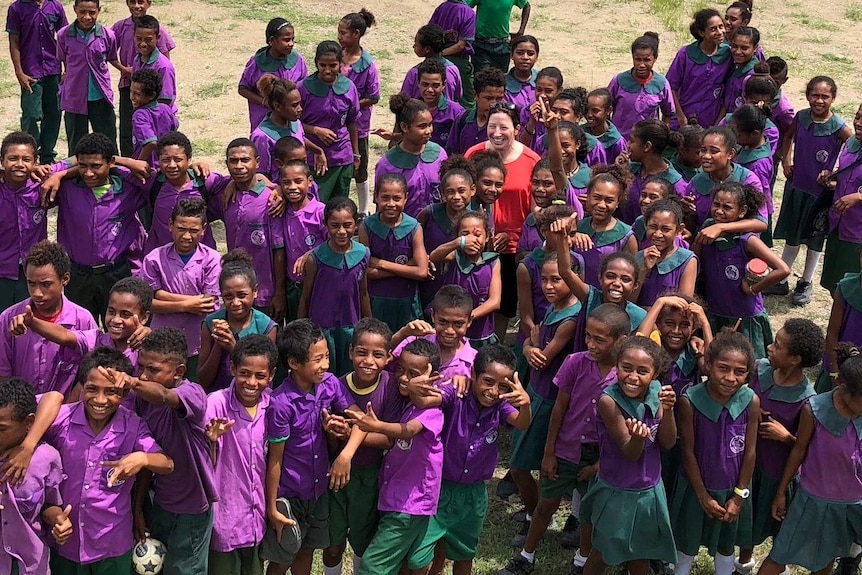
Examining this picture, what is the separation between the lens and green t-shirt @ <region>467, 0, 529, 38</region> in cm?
964

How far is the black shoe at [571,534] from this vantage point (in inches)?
198

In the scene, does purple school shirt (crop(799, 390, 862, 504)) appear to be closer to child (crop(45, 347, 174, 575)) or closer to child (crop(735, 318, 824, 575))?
child (crop(735, 318, 824, 575))

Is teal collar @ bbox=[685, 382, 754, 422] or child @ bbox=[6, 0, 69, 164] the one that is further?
child @ bbox=[6, 0, 69, 164]

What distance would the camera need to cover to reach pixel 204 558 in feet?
13.3

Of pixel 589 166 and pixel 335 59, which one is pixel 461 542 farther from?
pixel 335 59

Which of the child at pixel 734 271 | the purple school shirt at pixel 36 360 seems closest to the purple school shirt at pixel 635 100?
the child at pixel 734 271

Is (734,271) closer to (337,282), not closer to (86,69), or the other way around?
(337,282)

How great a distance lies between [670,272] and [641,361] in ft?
3.79

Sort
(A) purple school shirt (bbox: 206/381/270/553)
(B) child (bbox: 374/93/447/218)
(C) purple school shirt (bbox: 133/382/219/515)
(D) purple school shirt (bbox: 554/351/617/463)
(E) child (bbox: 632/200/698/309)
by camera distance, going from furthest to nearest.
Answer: (B) child (bbox: 374/93/447/218) < (E) child (bbox: 632/200/698/309) < (D) purple school shirt (bbox: 554/351/617/463) < (A) purple school shirt (bbox: 206/381/270/553) < (C) purple school shirt (bbox: 133/382/219/515)

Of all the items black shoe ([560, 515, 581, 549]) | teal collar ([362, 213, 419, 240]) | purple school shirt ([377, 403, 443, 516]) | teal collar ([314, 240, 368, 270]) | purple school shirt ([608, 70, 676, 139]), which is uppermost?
purple school shirt ([608, 70, 676, 139])

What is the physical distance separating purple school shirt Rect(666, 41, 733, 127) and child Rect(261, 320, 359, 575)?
4700 mm

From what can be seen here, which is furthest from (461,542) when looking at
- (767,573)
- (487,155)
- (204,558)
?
(487,155)

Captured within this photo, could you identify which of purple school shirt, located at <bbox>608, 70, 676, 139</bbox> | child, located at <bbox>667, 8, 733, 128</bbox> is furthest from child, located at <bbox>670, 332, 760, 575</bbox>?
child, located at <bbox>667, 8, 733, 128</bbox>

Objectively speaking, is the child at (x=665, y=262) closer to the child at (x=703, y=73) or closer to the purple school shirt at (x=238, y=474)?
the purple school shirt at (x=238, y=474)
